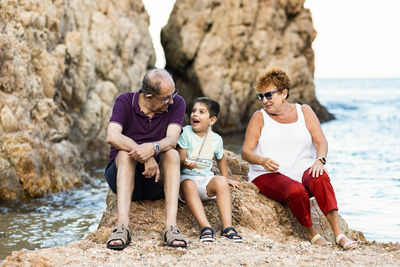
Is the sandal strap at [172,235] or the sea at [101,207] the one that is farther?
the sea at [101,207]

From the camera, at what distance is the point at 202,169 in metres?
5.12

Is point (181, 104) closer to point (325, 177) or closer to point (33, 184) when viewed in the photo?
point (325, 177)

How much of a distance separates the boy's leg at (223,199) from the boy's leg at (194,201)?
0.17 m

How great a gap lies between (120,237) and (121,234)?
0.13ft

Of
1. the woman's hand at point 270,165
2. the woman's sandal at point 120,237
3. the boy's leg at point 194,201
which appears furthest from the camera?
the woman's hand at point 270,165

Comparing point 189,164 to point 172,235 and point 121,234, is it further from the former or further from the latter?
point 121,234

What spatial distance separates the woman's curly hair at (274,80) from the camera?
214 inches

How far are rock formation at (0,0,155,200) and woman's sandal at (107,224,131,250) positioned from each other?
616 cm

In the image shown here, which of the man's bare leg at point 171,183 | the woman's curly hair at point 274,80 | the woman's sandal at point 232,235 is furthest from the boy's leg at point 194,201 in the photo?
the woman's curly hair at point 274,80

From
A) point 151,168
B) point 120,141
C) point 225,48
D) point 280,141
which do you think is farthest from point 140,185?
point 225,48

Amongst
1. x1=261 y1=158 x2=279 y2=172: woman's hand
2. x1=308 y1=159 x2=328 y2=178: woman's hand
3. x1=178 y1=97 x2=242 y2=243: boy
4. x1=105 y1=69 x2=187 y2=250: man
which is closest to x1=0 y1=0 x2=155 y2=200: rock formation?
x1=105 y1=69 x2=187 y2=250: man

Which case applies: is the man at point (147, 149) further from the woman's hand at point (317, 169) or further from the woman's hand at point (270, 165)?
the woman's hand at point (317, 169)

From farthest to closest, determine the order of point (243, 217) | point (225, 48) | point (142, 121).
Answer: point (225, 48) < point (243, 217) < point (142, 121)

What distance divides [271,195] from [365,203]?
5152 mm
